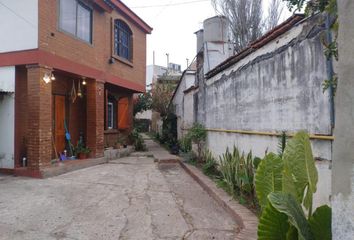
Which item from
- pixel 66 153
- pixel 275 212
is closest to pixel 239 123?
pixel 275 212

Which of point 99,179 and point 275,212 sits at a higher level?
point 275,212

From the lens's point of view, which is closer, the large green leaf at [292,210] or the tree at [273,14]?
the large green leaf at [292,210]

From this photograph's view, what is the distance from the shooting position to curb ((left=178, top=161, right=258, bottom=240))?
4206 millimetres

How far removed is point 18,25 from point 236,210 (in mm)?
7994

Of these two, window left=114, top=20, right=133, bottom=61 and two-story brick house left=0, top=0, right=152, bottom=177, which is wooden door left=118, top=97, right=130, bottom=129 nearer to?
two-story brick house left=0, top=0, right=152, bottom=177

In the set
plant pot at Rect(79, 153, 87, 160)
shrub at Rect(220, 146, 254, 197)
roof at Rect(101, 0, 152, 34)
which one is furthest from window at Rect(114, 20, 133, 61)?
shrub at Rect(220, 146, 254, 197)

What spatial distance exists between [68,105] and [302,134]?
34.3 ft

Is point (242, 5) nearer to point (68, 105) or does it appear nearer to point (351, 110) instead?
point (68, 105)

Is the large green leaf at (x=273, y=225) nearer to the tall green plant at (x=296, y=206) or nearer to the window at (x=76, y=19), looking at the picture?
the tall green plant at (x=296, y=206)

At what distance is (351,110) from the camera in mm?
1698

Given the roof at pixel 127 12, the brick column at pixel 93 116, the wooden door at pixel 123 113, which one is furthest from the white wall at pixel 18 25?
the wooden door at pixel 123 113

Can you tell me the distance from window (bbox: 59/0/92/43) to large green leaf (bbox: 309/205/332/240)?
369 inches

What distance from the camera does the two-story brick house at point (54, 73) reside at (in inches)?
349

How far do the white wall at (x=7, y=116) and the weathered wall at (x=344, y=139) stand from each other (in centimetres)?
939
